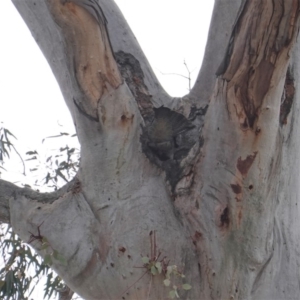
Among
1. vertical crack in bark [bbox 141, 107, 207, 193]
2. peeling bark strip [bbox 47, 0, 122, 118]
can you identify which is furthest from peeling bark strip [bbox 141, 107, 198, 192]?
peeling bark strip [bbox 47, 0, 122, 118]

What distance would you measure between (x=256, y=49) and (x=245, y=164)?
1.11ft

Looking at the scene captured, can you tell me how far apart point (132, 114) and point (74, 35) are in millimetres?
→ 327

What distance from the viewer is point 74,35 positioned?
183 cm

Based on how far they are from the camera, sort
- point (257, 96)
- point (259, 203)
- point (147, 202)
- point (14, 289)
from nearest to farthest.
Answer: point (257, 96)
point (259, 203)
point (147, 202)
point (14, 289)

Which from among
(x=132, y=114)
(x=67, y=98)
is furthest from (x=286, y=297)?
(x=67, y=98)

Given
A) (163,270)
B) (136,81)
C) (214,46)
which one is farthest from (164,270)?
(214,46)

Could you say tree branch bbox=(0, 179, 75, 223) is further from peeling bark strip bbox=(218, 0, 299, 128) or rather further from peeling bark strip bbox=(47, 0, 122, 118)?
peeling bark strip bbox=(218, 0, 299, 128)

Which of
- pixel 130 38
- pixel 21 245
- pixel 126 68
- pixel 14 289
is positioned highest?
pixel 130 38

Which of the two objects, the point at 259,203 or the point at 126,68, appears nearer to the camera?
the point at 259,203

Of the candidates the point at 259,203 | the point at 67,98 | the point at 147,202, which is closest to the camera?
the point at 259,203

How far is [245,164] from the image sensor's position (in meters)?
1.72

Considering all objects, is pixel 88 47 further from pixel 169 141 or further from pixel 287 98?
pixel 287 98

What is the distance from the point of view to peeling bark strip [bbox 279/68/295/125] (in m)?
1.82

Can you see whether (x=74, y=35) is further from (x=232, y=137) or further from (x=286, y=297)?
(x=286, y=297)
